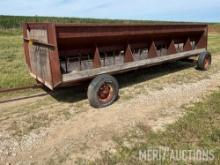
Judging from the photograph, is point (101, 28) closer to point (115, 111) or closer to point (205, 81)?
point (115, 111)

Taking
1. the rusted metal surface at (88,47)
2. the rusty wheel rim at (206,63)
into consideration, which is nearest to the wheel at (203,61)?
the rusty wheel rim at (206,63)

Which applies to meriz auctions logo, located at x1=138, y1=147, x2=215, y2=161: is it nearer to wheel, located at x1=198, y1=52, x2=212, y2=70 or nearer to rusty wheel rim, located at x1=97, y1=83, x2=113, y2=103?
rusty wheel rim, located at x1=97, y1=83, x2=113, y2=103

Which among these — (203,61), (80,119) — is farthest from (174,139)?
(203,61)

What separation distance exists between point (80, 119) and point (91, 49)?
73.1 inches

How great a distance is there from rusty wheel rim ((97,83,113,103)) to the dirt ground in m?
0.19

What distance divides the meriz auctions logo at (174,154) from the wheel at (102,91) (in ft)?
5.69

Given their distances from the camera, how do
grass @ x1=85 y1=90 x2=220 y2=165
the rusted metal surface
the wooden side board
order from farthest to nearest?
the wooden side board
the rusted metal surface
grass @ x1=85 y1=90 x2=220 y2=165

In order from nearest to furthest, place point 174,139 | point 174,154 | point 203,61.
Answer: point 174,154, point 174,139, point 203,61

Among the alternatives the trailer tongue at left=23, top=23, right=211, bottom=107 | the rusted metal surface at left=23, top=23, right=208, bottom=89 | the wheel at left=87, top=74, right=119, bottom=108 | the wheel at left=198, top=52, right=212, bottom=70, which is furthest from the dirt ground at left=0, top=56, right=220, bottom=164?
the wheel at left=198, top=52, right=212, bottom=70

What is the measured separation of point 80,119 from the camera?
15.3 ft

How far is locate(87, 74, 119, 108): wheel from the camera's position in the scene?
4996 millimetres

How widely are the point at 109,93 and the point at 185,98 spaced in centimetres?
173

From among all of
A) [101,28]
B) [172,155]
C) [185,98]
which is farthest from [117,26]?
[172,155]

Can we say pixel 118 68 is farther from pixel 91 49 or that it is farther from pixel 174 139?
pixel 174 139
